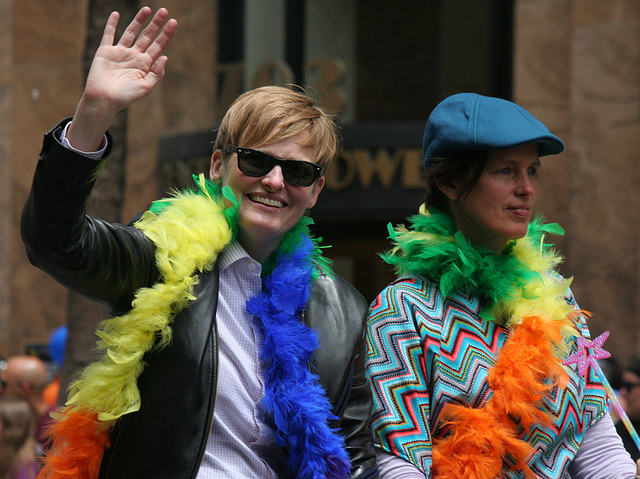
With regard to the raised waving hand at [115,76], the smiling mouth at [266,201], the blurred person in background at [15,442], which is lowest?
the blurred person in background at [15,442]

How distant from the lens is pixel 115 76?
194 cm

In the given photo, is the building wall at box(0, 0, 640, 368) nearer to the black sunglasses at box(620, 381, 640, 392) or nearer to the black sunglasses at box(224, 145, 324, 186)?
the black sunglasses at box(620, 381, 640, 392)

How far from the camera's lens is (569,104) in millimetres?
9023

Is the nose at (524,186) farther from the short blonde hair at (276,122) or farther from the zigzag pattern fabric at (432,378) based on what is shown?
the short blonde hair at (276,122)

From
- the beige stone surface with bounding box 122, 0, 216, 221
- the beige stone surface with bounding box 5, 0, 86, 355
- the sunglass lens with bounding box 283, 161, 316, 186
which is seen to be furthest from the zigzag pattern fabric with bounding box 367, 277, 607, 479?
the beige stone surface with bounding box 5, 0, 86, 355

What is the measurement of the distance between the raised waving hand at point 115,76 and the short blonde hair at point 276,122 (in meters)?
0.35

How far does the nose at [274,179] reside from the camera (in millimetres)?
2285

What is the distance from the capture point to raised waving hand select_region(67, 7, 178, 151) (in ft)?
6.07

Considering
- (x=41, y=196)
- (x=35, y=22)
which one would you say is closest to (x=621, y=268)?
(x=41, y=196)

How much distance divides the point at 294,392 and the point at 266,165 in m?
0.61

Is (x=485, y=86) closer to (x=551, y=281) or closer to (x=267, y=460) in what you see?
(x=551, y=281)

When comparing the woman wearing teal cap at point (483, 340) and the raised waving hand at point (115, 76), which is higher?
the raised waving hand at point (115, 76)

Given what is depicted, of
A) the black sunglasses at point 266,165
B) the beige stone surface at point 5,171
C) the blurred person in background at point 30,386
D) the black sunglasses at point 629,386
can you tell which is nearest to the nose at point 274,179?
the black sunglasses at point 266,165

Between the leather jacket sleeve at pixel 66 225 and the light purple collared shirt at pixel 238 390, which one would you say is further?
the light purple collared shirt at pixel 238 390
